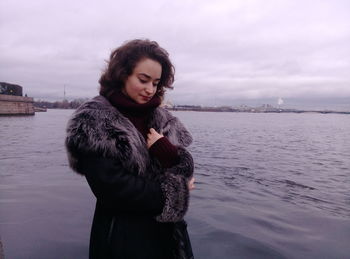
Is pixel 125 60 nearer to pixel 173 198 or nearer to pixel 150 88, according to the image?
pixel 150 88

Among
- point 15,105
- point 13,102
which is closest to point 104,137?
point 13,102

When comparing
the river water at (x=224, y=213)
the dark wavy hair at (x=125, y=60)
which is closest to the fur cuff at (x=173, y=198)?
the dark wavy hair at (x=125, y=60)

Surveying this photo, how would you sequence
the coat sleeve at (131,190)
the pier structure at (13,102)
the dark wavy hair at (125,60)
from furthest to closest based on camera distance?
1. the pier structure at (13,102)
2. the dark wavy hair at (125,60)
3. the coat sleeve at (131,190)

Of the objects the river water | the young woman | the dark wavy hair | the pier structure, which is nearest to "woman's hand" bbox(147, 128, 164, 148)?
the young woman

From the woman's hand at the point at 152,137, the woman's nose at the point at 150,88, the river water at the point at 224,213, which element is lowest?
the river water at the point at 224,213

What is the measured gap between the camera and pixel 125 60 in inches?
75.5

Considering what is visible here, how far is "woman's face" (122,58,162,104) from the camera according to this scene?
6.30 ft

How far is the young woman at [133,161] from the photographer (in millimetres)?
1632

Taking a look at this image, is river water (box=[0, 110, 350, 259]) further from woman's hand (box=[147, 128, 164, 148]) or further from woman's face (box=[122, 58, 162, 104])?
woman's face (box=[122, 58, 162, 104])

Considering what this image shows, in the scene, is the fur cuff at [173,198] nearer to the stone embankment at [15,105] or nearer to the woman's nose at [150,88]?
the woman's nose at [150,88]

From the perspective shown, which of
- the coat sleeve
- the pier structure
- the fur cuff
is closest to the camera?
the coat sleeve

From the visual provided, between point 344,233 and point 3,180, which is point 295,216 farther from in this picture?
point 3,180

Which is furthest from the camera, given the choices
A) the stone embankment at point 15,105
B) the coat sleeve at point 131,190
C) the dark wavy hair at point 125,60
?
the stone embankment at point 15,105

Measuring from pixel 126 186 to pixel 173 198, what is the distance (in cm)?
34
